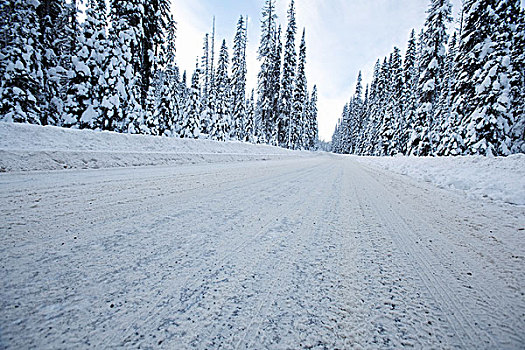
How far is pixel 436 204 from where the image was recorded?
130 inches

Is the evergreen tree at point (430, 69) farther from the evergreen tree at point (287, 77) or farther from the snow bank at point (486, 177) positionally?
the snow bank at point (486, 177)

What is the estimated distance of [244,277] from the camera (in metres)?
1.16

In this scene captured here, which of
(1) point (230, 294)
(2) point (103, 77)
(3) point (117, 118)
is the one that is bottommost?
(1) point (230, 294)

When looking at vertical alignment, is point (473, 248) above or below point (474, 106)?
below

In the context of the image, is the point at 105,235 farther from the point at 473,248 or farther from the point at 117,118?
the point at 117,118

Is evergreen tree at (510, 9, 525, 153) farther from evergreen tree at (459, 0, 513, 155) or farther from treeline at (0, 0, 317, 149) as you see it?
treeline at (0, 0, 317, 149)

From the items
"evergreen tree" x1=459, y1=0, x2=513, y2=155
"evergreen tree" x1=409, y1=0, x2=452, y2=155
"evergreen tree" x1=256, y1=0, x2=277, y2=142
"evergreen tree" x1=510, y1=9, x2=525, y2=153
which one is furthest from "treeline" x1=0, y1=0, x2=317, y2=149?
"evergreen tree" x1=409, y1=0, x2=452, y2=155

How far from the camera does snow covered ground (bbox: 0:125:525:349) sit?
811 mm

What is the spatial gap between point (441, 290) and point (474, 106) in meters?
16.9

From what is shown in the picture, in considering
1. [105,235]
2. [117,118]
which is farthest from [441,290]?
[117,118]

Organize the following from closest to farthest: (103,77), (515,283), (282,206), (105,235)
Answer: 1. (515,283)
2. (105,235)
3. (282,206)
4. (103,77)

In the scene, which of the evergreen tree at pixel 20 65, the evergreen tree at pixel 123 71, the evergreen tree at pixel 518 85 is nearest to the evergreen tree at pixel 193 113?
the evergreen tree at pixel 123 71

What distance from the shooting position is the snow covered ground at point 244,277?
81 cm

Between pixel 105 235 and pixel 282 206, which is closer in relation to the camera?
pixel 105 235
